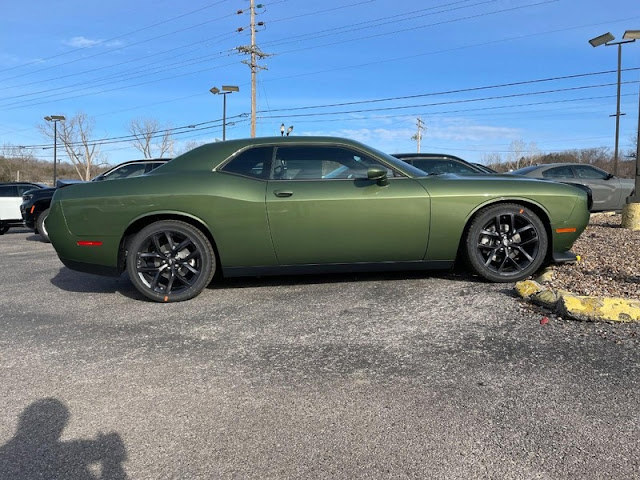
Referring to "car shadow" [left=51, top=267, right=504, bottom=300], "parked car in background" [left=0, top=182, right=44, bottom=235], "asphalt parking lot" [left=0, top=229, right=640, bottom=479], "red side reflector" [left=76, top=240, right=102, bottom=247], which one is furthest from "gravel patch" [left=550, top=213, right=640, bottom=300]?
"parked car in background" [left=0, top=182, right=44, bottom=235]

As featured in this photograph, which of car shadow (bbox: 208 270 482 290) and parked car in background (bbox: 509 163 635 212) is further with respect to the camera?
parked car in background (bbox: 509 163 635 212)

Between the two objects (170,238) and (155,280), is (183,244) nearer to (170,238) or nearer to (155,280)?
(170,238)

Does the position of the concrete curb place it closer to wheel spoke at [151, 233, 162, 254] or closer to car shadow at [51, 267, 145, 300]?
wheel spoke at [151, 233, 162, 254]

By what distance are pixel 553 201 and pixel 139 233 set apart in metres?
3.80

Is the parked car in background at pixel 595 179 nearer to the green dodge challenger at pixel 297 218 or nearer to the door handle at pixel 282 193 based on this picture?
the green dodge challenger at pixel 297 218

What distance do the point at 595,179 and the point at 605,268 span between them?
305 inches

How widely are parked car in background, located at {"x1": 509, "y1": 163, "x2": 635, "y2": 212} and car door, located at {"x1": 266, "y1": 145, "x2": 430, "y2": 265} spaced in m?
7.80

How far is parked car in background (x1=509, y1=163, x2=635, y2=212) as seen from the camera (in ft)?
36.1

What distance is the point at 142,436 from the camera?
6.87ft

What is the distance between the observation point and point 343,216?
164 inches

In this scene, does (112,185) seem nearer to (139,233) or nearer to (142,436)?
(139,233)

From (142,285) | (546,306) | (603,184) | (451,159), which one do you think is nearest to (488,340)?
(546,306)

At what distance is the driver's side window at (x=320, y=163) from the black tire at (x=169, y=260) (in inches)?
37.2

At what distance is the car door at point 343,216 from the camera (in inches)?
163
